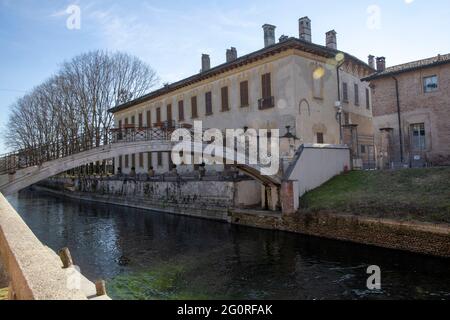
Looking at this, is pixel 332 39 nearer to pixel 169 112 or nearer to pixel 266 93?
pixel 266 93

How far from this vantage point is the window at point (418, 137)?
1748 centimetres

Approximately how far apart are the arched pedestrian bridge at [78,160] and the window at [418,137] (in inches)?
308

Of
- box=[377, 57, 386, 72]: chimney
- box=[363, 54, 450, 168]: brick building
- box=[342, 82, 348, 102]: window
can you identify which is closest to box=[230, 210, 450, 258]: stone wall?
box=[363, 54, 450, 168]: brick building

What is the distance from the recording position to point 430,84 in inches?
679

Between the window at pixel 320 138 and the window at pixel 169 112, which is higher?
the window at pixel 169 112

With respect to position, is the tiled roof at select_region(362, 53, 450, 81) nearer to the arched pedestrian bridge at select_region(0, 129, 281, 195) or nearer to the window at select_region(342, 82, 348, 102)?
the window at select_region(342, 82, 348, 102)

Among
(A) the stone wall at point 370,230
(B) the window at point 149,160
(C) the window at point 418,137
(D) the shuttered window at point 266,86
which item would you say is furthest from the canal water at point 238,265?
(B) the window at point 149,160

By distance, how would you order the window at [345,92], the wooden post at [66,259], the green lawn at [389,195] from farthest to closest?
the window at [345,92], the green lawn at [389,195], the wooden post at [66,259]

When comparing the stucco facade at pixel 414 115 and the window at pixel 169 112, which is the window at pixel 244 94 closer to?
the stucco facade at pixel 414 115

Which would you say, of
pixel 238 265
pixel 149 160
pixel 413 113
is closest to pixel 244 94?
pixel 413 113

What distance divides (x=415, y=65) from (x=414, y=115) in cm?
254

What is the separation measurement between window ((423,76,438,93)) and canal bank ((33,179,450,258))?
31.0 feet

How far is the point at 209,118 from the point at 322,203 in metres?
10.7

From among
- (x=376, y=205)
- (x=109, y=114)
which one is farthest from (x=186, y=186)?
(x=109, y=114)
